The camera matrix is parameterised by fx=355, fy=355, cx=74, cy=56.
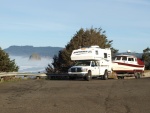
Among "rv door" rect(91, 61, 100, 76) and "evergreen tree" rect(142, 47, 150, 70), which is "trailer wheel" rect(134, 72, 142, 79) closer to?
"rv door" rect(91, 61, 100, 76)

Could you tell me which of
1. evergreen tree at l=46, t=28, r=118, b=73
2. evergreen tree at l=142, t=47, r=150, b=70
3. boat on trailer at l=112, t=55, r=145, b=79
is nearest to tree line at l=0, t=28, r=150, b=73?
evergreen tree at l=46, t=28, r=118, b=73

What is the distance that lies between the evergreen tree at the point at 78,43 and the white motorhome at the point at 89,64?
903 inches

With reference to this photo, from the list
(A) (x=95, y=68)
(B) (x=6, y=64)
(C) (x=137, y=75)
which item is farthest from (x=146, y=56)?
(A) (x=95, y=68)

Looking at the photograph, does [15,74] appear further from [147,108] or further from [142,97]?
[147,108]

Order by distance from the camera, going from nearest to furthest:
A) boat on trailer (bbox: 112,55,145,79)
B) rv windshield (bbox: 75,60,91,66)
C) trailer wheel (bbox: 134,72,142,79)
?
rv windshield (bbox: 75,60,91,66)
boat on trailer (bbox: 112,55,145,79)
trailer wheel (bbox: 134,72,142,79)

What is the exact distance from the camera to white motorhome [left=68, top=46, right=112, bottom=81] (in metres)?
30.0

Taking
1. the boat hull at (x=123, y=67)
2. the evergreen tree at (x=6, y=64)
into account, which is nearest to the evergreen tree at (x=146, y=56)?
the boat hull at (x=123, y=67)

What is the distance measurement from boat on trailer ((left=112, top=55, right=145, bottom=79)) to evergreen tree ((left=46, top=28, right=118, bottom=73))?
18.3 metres

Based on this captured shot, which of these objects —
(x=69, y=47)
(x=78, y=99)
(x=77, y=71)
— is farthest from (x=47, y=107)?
(x=69, y=47)

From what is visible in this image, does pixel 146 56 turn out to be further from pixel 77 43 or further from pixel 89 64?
pixel 89 64

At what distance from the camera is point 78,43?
56969 mm

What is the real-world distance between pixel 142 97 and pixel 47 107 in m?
5.45

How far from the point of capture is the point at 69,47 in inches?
2265

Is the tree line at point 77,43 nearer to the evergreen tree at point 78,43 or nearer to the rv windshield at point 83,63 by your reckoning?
the evergreen tree at point 78,43
